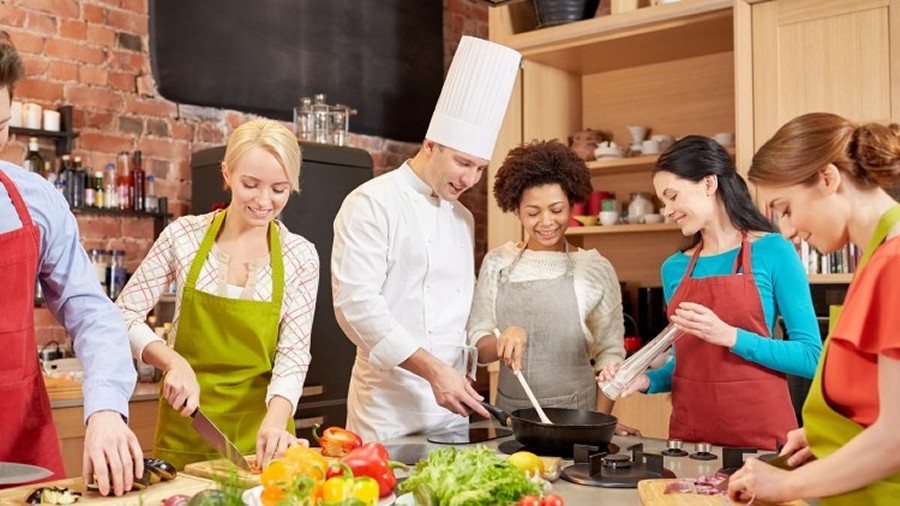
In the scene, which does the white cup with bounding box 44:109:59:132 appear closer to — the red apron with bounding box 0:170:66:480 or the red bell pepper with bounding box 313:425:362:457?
the red apron with bounding box 0:170:66:480

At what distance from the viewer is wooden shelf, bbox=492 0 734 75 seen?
12.4ft

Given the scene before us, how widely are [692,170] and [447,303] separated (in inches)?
29.7

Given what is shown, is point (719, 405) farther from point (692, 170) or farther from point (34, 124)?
point (34, 124)

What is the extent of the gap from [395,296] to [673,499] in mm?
1125

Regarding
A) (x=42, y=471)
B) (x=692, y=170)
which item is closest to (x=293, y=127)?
(x=692, y=170)

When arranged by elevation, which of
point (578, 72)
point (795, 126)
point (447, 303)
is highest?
point (578, 72)

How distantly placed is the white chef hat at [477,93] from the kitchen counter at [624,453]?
0.82 meters

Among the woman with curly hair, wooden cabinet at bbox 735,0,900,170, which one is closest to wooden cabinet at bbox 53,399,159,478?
the woman with curly hair

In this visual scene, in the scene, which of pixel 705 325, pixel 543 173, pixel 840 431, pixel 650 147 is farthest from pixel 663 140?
pixel 840 431

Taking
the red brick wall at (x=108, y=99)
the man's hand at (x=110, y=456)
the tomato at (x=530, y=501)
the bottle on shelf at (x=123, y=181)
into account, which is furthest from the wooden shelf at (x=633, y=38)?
the man's hand at (x=110, y=456)

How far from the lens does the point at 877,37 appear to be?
3.33 meters

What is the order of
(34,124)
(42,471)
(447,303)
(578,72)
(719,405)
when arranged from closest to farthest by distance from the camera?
(42,471) < (719,405) < (447,303) < (34,124) < (578,72)

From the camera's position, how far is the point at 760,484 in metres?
1.43

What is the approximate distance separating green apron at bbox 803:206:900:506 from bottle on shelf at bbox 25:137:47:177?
3232 millimetres
